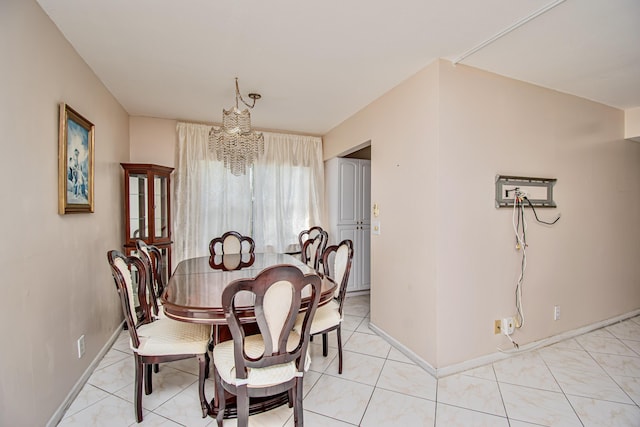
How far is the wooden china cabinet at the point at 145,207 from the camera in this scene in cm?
312

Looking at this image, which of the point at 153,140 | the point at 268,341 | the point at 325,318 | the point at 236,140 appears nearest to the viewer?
the point at 268,341

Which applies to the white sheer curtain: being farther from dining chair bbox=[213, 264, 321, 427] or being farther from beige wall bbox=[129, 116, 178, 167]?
dining chair bbox=[213, 264, 321, 427]

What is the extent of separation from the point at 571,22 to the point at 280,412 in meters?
3.00

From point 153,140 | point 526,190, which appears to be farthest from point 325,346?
point 153,140

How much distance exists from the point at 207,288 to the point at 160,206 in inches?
79.7

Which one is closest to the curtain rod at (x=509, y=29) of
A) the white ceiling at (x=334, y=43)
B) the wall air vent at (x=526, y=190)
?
the white ceiling at (x=334, y=43)

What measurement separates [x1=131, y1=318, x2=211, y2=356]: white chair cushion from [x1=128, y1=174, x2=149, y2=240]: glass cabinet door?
1.66 metres

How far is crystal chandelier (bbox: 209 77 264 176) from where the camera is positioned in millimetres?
2678

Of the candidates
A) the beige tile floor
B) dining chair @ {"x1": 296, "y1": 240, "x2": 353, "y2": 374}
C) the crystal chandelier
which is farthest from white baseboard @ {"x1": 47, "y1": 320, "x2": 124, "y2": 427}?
the crystal chandelier

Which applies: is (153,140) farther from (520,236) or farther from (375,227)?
(520,236)

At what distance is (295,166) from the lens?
431cm

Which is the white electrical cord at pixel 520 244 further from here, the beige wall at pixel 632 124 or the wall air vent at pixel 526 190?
the beige wall at pixel 632 124

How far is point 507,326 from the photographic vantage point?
8.01 ft

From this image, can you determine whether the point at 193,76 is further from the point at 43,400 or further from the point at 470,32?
the point at 43,400
